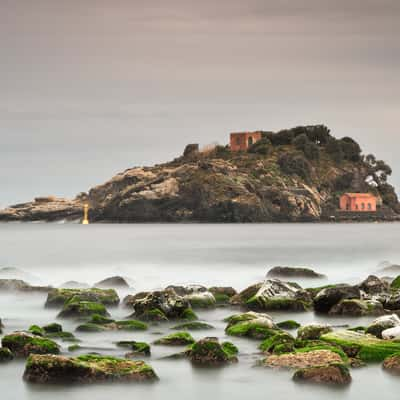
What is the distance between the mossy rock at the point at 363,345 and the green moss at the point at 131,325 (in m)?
4.35

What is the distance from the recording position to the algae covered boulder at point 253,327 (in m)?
14.8

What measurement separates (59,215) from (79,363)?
175541mm

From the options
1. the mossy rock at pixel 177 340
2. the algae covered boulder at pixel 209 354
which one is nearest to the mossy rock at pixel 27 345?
the mossy rock at pixel 177 340

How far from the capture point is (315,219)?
154250 mm

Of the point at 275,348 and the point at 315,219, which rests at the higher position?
the point at 315,219

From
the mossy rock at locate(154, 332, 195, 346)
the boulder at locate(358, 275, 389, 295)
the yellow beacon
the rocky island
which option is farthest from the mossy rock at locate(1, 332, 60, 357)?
the yellow beacon

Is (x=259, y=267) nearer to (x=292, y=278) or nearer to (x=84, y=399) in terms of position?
(x=292, y=278)

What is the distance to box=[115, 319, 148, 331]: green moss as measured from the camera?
16.1 metres

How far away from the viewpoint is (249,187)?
143 m

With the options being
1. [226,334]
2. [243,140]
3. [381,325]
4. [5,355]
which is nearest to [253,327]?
[226,334]

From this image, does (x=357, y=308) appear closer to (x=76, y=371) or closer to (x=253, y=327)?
(x=253, y=327)

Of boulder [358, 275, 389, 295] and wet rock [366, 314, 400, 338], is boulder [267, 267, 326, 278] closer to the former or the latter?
boulder [358, 275, 389, 295]

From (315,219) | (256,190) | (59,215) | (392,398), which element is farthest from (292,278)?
(59,215)

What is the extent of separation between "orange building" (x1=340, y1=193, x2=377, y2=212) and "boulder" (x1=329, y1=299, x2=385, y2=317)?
145 meters
